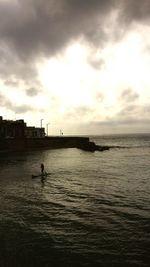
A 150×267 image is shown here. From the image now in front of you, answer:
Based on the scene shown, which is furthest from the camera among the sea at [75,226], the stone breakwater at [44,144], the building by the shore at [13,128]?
the building by the shore at [13,128]

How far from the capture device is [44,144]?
112 meters

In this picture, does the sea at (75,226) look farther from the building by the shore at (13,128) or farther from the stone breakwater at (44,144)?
the building by the shore at (13,128)

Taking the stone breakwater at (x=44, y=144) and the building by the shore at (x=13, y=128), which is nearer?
the stone breakwater at (x=44, y=144)

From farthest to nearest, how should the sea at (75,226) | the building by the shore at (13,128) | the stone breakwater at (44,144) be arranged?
the building by the shore at (13,128)
the stone breakwater at (44,144)
the sea at (75,226)

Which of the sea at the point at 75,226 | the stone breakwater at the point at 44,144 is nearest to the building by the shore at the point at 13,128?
the stone breakwater at the point at 44,144

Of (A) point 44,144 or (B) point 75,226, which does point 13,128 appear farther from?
(B) point 75,226

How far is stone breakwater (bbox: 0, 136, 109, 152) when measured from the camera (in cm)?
9438

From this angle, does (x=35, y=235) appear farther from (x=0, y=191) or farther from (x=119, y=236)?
(x=0, y=191)

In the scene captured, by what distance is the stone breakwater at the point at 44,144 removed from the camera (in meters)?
94.4

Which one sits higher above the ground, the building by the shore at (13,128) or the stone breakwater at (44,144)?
the building by the shore at (13,128)

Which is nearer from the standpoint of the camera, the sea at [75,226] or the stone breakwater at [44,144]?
the sea at [75,226]

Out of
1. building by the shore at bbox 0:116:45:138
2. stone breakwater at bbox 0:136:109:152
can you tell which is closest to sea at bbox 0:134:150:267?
stone breakwater at bbox 0:136:109:152

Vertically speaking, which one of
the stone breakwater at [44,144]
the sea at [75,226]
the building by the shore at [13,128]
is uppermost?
the building by the shore at [13,128]

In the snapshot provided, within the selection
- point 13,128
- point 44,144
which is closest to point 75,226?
point 13,128
